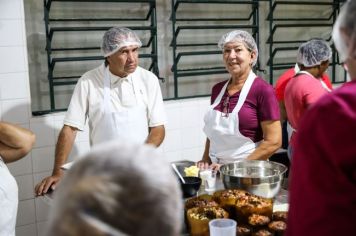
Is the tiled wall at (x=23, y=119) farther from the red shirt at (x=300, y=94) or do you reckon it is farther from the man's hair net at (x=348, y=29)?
the man's hair net at (x=348, y=29)

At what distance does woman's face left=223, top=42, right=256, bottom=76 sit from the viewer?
7.25ft

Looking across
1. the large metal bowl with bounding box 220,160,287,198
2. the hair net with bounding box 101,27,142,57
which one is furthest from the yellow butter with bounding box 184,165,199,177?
the hair net with bounding box 101,27,142,57

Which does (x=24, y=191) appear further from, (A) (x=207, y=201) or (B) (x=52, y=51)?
(A) (x=207, y=201)

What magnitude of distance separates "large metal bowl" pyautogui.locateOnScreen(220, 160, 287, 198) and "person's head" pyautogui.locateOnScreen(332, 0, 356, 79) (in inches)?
27.3

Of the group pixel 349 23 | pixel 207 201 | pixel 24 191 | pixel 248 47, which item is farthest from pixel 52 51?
pixel 349 23

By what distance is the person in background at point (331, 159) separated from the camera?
0.94 metres

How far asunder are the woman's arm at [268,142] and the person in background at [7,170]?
1.02 m

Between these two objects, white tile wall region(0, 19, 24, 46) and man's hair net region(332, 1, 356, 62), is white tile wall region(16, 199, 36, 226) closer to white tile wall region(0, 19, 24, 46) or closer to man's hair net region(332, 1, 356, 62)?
white tile wall region(0, 19, 24, 46)

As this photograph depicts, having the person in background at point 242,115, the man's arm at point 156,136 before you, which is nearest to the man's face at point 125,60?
the man's arm at point 156,136

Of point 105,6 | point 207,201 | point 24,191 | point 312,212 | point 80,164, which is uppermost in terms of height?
Result: point 105,6

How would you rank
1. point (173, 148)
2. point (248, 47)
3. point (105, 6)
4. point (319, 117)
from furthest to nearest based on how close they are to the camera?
point (173, 148)
point (105, 6)
point (248, 47)
point (319, 117)

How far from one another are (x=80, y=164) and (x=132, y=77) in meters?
1.80

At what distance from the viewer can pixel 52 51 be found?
283cm

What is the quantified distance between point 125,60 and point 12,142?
83 centimetres
